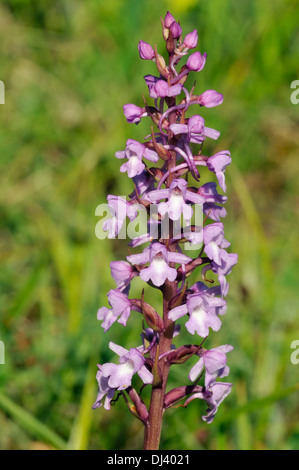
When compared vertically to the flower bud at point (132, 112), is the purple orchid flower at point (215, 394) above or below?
below

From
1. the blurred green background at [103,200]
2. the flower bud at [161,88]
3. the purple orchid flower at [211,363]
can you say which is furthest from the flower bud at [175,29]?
the blurred green background at [103,200]

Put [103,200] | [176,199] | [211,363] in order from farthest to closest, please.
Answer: [103,200]
[211,363]
[176,199]

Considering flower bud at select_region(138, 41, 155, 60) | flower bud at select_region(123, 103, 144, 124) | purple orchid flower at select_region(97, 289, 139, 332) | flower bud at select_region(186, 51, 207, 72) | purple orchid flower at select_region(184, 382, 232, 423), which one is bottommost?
purple orchid flower at select_region(184, 382, 232, 423)

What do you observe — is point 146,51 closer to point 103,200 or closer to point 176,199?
point 176,199

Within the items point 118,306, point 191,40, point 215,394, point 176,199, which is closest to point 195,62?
point 191,40

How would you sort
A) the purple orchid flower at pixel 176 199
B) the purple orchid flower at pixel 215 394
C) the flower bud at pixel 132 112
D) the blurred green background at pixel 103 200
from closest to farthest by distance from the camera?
the purple orchid flower at pixel 176 199
the flower bud at pixel 132 112
the purple orchid flower at pixel 215 394
the blurred green background at pixel 103 200

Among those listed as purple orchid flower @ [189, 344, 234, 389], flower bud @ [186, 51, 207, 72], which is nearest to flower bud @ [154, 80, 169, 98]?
flower bud @ [186, 51, 207, 72]

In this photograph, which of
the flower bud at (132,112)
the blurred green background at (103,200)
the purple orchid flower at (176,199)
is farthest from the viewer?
the blurred green background at (103,200)

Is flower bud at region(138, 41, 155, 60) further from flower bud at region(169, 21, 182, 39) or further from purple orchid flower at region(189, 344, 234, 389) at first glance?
purple orchid flower at region(189, 344, 234, 389)

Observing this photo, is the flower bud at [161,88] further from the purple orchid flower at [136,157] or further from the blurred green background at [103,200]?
the blurred green background at [103,200]

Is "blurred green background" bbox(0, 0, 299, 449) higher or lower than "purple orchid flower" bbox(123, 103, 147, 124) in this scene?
higher
